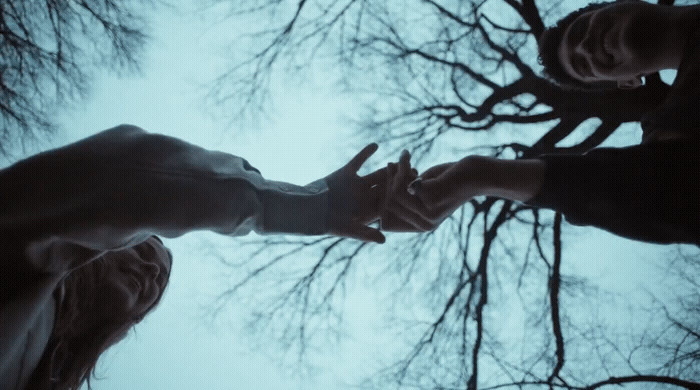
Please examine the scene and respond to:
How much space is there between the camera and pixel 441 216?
2.66 m

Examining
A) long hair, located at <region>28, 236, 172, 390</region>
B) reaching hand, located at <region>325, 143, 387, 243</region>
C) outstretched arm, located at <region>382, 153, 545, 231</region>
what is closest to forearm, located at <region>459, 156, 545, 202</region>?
outstretched arm, located at <region>382, 153, 545, 231</region>

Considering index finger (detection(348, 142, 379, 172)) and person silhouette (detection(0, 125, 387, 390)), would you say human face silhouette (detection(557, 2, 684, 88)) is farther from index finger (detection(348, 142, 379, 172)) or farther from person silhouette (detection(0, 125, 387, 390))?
person silhouette (detection(0, 125, 387, 390))

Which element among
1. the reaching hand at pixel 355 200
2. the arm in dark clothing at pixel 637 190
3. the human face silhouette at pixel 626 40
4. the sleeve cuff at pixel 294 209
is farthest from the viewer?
the human face silhouette at pixel 626 40

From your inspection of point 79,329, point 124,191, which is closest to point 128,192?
point 124,191

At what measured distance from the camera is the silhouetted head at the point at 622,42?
8.76 ft

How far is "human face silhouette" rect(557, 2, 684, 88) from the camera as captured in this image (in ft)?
8.76

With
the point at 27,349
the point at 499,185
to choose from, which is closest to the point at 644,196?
the point at 499,185

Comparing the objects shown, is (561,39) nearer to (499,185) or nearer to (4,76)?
(499,185)

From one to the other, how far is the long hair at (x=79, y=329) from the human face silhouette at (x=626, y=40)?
2.65 metres

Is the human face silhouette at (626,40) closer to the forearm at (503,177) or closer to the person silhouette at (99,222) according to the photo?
the forearm at (503,177)

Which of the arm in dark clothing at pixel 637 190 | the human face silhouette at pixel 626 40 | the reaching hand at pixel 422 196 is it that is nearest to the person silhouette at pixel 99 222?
the reaching hand at pixel 422 196

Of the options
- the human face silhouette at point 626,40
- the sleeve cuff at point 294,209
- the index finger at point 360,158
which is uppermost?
the human face silhouette at point 626,40

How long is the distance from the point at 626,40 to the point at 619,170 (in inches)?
34.5

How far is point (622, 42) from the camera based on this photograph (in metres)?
2.72
